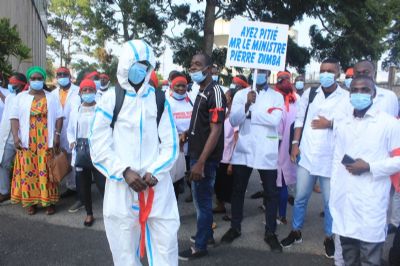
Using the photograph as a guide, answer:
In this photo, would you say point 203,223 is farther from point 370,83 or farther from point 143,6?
point 143,6

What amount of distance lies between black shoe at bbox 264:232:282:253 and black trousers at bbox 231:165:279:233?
0.06 metres

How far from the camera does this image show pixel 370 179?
3.30m

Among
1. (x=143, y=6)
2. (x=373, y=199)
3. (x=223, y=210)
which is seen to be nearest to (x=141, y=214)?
(x=373, y=199)

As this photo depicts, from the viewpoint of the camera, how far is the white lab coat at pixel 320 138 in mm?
4336

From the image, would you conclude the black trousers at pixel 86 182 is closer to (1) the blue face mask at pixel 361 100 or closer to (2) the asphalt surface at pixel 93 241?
(2) the asphalt surface at pixel 93 241

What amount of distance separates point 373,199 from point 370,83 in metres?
0.99

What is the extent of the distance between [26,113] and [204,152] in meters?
2.91

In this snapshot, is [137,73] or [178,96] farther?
[178,96]

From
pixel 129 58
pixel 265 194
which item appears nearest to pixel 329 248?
pixel 265 194

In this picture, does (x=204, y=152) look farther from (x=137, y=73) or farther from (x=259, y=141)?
(x=137, y=73)

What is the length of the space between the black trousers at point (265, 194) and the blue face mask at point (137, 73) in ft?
7.07

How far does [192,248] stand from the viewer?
436cm

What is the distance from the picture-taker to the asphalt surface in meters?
4.26

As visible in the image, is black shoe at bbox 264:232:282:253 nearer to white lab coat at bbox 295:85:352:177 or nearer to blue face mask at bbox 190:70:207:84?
white lab coat at bbox 295:85:352:177
